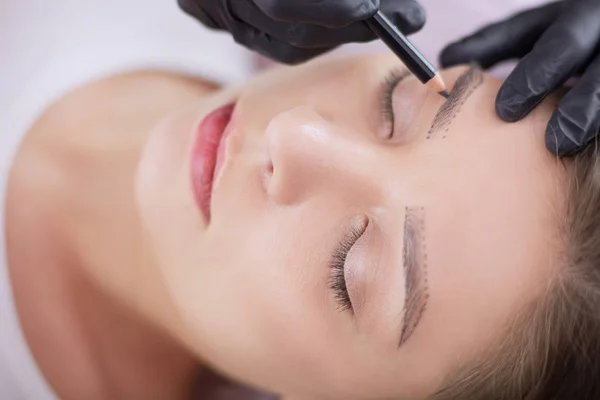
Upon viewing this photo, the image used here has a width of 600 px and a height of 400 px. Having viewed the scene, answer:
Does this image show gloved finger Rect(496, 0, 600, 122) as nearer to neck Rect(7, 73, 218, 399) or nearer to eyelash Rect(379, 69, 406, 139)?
eyelash Rect(379, 69, 406, 139)

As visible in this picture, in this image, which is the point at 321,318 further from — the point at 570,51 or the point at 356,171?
the point at 570,51

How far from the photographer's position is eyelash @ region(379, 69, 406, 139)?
2.68 feet

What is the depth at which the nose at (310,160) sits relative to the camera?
2.49ft

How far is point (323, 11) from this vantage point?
2.40ft

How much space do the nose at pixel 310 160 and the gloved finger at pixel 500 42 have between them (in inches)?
12.6

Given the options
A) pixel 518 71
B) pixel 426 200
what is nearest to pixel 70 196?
pixel 426 200

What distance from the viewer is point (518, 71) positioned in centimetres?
80

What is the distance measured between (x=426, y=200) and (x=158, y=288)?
44 centimetres

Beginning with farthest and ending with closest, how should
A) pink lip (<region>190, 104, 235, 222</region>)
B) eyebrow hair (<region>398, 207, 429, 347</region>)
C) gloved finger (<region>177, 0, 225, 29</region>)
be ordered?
gloved finger (<region>177, 0, 225, 29</region>) → pink lip (<region>190, 104, 235, 222</region>) → eyebrow hair (<region>398, 207, 429, 347</region>)

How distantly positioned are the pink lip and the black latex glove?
0.36 m

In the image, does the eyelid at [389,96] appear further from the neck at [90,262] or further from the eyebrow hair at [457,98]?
the neck at [90,262]

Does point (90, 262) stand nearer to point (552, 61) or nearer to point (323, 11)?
point (323, 11)

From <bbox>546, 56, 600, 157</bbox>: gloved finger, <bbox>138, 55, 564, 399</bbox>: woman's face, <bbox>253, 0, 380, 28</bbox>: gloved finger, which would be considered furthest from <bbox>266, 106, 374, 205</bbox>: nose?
<bbox>546, 56, 600, 157</bbox>: gloved finger

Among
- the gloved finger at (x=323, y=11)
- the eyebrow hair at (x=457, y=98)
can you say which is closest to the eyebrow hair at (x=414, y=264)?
the eyebrow hair at (x=457, y=98)
